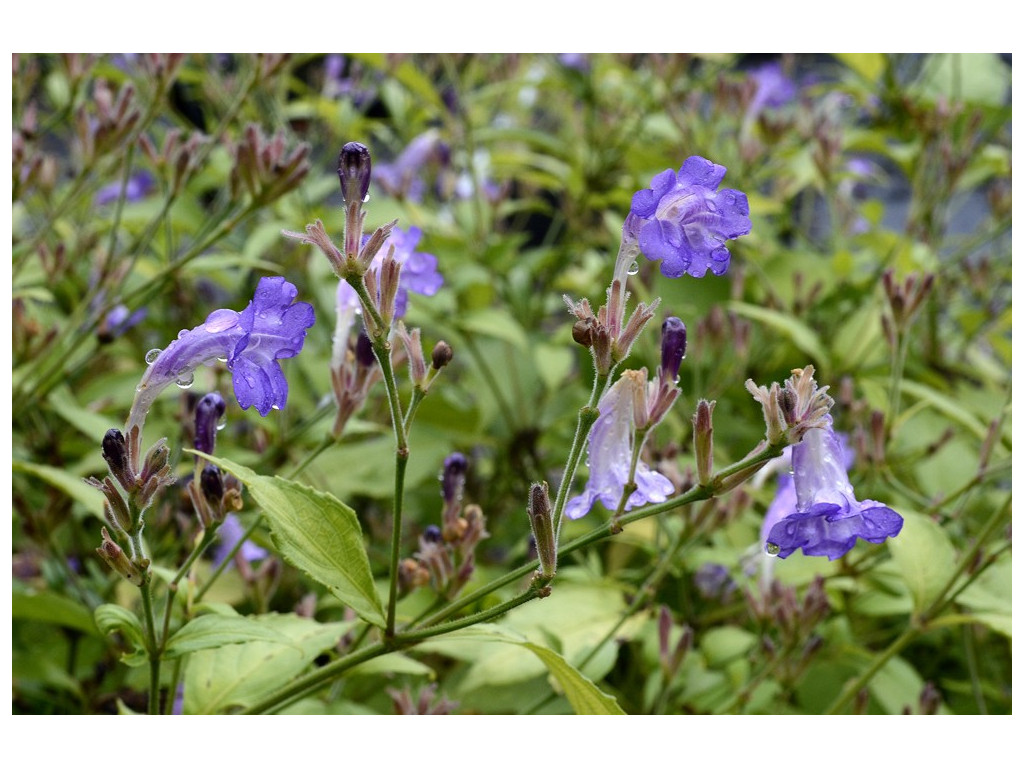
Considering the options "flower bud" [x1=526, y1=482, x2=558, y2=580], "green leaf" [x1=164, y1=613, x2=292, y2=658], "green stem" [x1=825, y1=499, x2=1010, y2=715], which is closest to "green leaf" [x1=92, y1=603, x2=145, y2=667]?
"green leaf" [x1=164, y1=613, x2=292, y2=658]

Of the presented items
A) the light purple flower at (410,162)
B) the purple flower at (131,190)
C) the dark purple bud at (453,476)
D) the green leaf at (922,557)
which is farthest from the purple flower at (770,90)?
the dark purple bud at (453,476)

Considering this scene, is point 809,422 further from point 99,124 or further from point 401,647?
point 99,124

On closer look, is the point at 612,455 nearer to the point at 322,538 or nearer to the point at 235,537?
the point at 322,538

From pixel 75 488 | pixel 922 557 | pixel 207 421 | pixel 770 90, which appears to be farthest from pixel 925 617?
pixel 770 90

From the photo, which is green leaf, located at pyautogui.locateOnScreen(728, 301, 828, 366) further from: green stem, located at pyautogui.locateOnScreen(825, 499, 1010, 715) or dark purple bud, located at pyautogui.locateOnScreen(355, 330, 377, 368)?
dark purple bud, located at pyautogui.locateOnScreen(355, 330, 377, 368)

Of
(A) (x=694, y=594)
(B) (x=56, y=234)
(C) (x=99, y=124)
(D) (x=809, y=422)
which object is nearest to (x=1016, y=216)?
(A) (x=694, y=594)

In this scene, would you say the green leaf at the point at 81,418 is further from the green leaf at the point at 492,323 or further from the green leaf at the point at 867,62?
the green leaf at the point at 867,62
